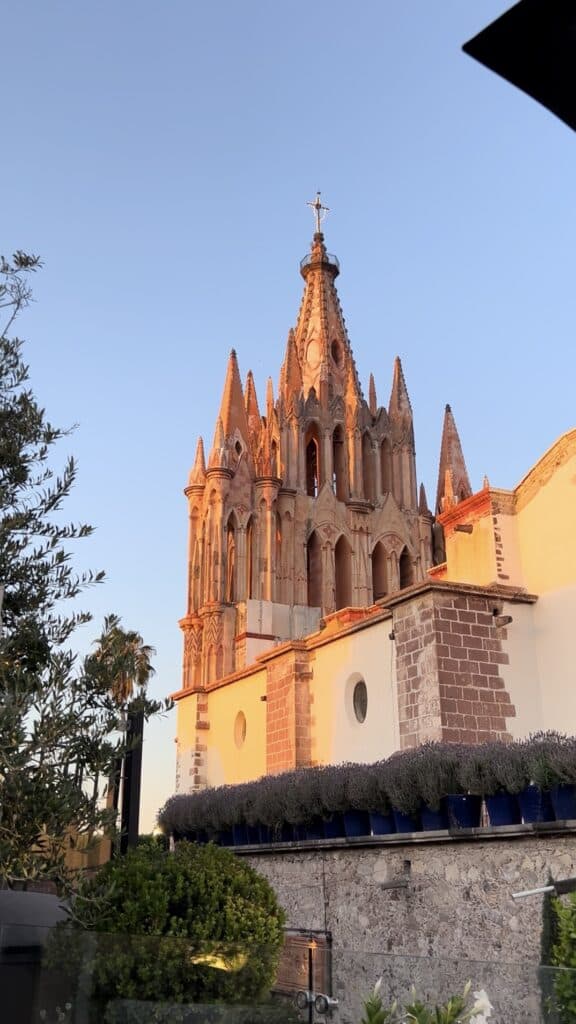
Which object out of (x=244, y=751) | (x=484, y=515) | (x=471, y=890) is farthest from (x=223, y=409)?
(x=471, y=890)

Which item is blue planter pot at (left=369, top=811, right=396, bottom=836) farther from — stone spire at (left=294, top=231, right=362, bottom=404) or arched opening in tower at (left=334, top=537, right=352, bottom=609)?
stone spire at (left=294, top=231, right=362, bottom=404)

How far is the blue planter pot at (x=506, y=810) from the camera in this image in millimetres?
10016

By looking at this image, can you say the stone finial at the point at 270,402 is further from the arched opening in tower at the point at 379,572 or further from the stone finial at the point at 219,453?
the arched opening in tower at the point at 379,572

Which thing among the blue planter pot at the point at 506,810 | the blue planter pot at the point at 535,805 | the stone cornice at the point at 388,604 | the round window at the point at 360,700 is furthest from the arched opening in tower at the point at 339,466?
the blue planter pot at the point at 535,805

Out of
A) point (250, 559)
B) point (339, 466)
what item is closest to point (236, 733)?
point (250, 559)

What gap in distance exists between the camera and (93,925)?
6.62m

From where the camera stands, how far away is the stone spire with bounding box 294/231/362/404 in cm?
5066

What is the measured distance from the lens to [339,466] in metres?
49.4

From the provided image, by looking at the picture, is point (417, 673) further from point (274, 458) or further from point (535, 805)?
point (274, 458)

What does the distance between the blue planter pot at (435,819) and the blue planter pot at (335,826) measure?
5.59ft

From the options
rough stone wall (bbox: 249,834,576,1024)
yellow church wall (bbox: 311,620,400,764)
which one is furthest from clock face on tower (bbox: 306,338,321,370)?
rough stone wall (bbox: 249,834,576,1024)

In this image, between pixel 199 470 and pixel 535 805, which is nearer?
pixel 535 805

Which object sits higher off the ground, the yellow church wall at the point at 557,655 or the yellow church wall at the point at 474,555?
the yellow church wall at the point at 474,555

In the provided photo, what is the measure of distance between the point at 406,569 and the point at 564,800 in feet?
132
